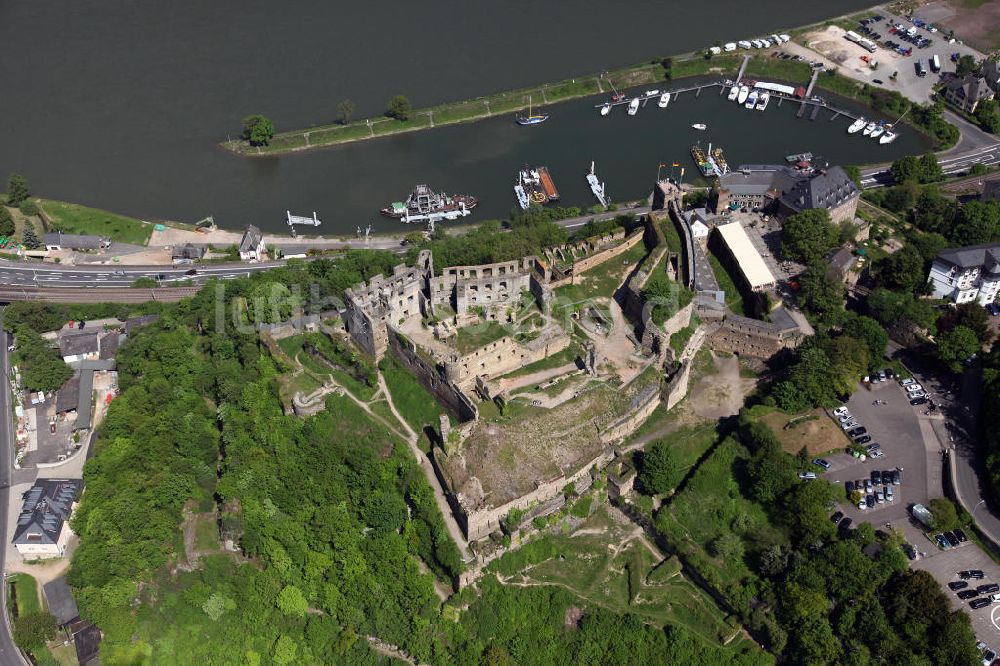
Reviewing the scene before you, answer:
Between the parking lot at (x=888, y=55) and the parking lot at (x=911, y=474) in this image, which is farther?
the parking lot at (x=888, y=55)

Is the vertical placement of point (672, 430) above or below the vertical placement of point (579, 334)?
below

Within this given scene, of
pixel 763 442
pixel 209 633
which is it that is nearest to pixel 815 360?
pixel 763 442

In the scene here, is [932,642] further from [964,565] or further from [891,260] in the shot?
[891,260]

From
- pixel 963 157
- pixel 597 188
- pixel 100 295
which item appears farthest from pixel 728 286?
pixel 100 295

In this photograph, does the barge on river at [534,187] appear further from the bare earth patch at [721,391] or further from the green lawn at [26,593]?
the green lawn at [26,593]

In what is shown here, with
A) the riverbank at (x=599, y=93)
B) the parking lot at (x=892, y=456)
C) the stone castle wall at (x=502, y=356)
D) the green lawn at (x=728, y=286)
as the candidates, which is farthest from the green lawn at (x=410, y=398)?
the riverbank at (x=599, y=93)

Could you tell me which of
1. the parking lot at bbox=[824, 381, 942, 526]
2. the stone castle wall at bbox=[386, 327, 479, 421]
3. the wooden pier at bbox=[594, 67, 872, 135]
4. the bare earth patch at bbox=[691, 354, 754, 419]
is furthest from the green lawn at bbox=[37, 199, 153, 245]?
the parking lot at bbox=[824, 381, 942, 526]

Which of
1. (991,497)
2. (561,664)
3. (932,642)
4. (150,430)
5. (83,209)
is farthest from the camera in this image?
(83,209)
